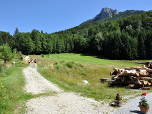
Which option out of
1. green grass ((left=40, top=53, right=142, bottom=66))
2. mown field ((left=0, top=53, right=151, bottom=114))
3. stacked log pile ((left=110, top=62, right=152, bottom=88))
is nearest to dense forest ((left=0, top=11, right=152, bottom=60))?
green grass ((left=40, top=53, right=142, bottom=66))

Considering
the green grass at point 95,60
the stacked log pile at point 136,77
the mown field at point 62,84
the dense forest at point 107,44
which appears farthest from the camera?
the dense forest at point 107,44

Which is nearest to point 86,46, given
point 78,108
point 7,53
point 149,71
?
point 7,53

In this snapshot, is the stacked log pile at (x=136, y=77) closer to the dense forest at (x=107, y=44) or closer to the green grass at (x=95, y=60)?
the green grass at (x=95, y=60)

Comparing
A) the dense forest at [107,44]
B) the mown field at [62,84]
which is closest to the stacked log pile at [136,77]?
the mown field at [62,84]

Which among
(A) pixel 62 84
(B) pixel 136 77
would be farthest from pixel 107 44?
(A) pixel 62 84

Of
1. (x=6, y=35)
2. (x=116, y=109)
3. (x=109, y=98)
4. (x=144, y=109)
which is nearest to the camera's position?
(x=144, y=109)

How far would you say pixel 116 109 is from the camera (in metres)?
6.66

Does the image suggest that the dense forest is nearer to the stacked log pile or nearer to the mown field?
the mown field

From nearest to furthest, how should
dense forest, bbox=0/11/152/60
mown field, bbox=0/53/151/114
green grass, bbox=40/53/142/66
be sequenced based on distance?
mown field, bbox=0/53/151/114 < green grass, bbox=40/53/142/66 < dense forest, bbox=0/11/152/60

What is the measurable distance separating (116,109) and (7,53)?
25.5 meters

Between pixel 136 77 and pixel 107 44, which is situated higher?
pixel 107 44

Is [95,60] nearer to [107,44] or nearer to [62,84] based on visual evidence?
[107,44]

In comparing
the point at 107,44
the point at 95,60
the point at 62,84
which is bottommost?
the point at 62,84

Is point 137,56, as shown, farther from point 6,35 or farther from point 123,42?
point 6,35
